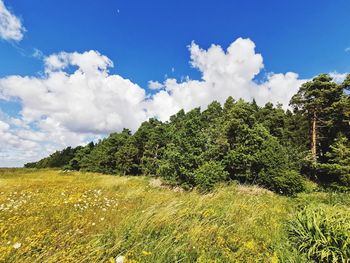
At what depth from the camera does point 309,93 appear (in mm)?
29016

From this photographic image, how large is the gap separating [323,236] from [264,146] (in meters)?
20.2

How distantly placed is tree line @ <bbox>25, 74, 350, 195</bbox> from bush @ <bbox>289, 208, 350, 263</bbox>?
1300cm

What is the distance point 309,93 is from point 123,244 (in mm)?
31656

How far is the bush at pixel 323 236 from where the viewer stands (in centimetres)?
399

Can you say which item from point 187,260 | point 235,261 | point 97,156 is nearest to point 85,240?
point 187,260

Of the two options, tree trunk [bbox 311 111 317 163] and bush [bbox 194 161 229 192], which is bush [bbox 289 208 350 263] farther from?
tree trunk [bbox 311 111 317 163]

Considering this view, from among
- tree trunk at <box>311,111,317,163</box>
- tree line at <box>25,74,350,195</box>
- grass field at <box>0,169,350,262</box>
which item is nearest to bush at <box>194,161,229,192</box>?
tree line at <box>25,74,350,195</box>

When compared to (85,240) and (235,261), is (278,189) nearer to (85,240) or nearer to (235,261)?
(235,261)

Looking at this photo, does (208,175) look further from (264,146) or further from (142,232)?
(142,232)

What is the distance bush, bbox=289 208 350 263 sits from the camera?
3.99m

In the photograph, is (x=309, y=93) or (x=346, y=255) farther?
(x=309, y=93)

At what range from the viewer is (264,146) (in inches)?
922

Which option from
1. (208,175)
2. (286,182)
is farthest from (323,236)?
(286,182)

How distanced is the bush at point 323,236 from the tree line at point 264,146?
42.6ft
